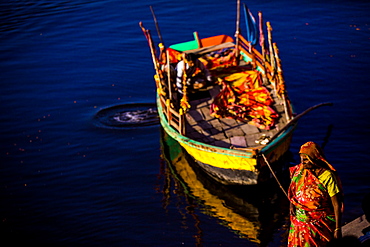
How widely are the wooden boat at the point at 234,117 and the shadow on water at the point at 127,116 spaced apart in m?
1.61

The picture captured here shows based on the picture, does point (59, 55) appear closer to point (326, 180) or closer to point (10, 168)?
point (10, 168)

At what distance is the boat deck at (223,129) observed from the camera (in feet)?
28.3

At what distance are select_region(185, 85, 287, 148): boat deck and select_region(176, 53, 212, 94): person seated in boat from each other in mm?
668

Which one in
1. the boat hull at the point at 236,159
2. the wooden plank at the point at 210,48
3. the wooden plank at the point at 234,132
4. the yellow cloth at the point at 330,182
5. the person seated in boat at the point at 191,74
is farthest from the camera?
the wooden plank at the point at 210,48

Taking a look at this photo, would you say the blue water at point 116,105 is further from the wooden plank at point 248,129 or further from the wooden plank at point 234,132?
the wooden plank at point 248,129

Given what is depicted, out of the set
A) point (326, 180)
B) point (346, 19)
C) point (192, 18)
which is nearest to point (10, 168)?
point (326, 180)

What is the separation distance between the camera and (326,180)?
181 inches

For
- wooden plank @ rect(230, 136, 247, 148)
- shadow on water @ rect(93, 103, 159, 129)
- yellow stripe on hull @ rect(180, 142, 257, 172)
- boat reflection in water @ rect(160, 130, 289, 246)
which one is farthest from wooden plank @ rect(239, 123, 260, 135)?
shadow on water @ rect(93, 103, 159, 129)

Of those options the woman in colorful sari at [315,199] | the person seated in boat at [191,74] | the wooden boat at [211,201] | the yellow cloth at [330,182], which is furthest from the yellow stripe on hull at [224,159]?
the yellow cloth at [330,182]

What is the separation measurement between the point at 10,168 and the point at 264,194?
5.93m

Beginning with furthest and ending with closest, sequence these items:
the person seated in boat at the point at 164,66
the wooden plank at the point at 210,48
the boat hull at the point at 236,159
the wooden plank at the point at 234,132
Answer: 1. the wooden plank at the point at 210,48
2. the person seated in boat at the point at 164,66
3. the wooden plank at the point at 234,132
4. the boat hull at the point at 236,159

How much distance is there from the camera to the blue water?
855 cm

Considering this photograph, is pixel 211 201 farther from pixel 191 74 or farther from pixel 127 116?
pixel 127 116

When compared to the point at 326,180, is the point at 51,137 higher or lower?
lower
